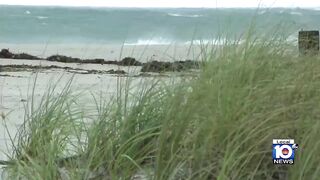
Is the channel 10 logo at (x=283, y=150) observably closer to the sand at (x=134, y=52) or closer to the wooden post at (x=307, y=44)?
the wooden post at (x=307, y=44)

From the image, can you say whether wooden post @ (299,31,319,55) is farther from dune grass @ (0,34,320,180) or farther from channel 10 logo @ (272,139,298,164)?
channel 10 logo @ (272,139,298,164)

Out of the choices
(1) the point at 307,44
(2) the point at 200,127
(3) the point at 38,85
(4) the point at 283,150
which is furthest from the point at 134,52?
(4) the point at 283,150

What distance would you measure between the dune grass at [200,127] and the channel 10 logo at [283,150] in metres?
0.04

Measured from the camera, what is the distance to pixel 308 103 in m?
2.58

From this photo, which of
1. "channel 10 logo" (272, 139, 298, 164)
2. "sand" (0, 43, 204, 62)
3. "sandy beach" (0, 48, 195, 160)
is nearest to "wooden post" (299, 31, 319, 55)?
"sand" (0, 43, 204, 62)

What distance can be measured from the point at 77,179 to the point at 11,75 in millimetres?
7716

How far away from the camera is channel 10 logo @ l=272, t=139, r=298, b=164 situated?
2457 millimetres

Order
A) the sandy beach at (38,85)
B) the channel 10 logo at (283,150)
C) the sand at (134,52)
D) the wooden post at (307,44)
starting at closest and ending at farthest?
the channel 10 logo at (283,150) → the wooden post at (307,44) → the sandy beach at (38,85) → the sand at (134,52)

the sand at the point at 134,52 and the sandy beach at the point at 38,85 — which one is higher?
the sand at the point at 134,52

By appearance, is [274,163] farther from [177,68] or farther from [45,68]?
[45,68]

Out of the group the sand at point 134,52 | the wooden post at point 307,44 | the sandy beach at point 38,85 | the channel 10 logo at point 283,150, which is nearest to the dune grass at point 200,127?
the channel 10 logo at point 283,150

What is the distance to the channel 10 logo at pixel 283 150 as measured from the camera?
2.46m

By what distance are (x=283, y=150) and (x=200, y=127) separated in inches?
15.7

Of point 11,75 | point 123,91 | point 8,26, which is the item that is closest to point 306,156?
point 123,91
